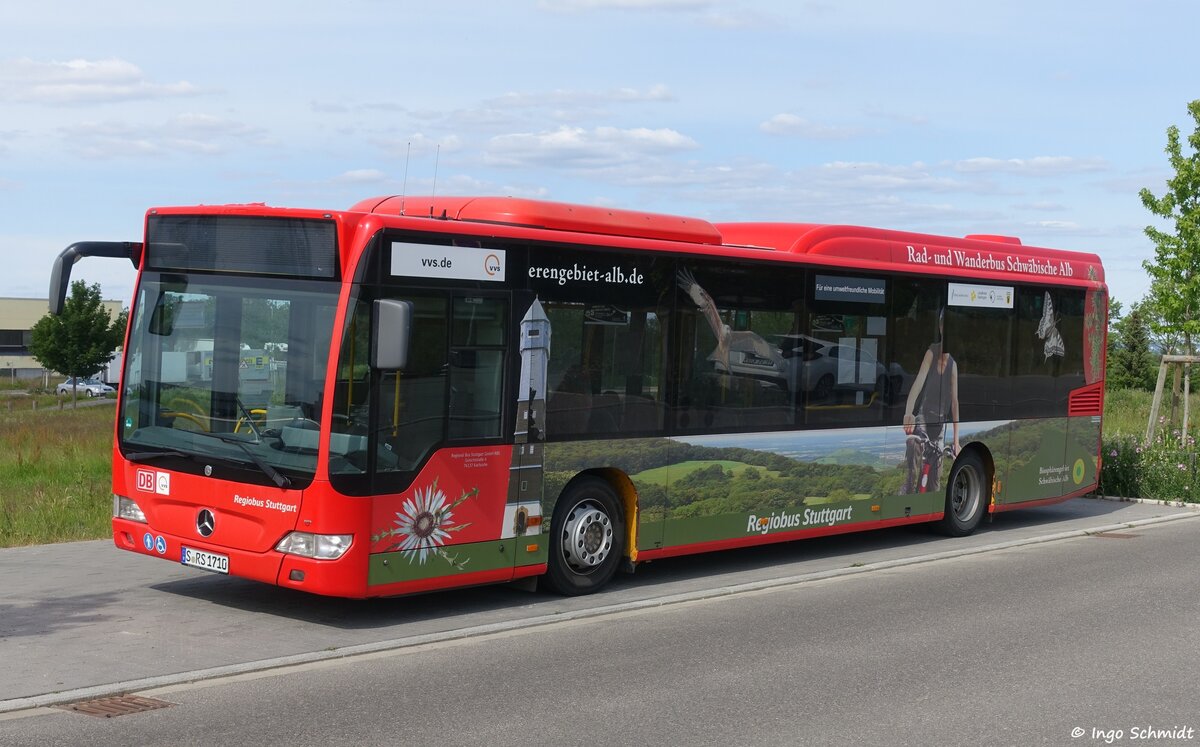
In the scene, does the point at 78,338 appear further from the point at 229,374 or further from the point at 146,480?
the point at 229,374

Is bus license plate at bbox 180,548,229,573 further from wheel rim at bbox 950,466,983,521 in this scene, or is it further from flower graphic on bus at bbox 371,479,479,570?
wheel rim at bbox 950,466,983,521

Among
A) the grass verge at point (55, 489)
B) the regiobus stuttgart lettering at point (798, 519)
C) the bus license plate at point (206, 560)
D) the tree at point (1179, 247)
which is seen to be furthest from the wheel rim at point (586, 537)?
the tree at point (1179, 247)

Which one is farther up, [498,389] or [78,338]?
[78,338]

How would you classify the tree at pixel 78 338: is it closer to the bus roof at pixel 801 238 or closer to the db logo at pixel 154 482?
the bus roof at pixel 801 238

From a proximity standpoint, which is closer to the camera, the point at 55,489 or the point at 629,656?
the point at 629,656

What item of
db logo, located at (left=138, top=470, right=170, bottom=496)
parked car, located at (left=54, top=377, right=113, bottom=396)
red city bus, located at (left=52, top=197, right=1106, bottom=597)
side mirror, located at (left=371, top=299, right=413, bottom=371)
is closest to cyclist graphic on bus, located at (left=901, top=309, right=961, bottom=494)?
red city bus, located at (left=52, top=197, right=1106, bottom=597)

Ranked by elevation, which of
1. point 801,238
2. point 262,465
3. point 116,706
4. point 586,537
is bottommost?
point 116,706

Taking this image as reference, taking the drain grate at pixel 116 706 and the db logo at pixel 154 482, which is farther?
the db logo at pixel 154 482

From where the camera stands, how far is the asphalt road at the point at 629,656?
6996 millimetres

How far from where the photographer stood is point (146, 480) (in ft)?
32.6

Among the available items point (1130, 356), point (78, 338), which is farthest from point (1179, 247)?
point (78, 338)

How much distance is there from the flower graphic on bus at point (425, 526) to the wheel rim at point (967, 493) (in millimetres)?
7579

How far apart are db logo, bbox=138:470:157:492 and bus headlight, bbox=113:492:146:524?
7.1 inches

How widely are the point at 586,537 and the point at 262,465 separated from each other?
2.88 meters
